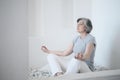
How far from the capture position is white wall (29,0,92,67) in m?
1.92

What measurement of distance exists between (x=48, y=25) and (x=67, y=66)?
64cm

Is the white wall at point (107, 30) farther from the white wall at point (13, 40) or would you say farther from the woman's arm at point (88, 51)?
the white wall at point (13, 40)

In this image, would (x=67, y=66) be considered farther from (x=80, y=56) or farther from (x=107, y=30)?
(x=107, y=30)

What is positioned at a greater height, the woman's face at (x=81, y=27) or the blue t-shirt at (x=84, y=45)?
the woman's face at (x=81, y=27)

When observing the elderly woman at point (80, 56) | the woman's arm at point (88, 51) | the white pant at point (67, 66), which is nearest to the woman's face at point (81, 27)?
the elderly woman at point (80, 56)

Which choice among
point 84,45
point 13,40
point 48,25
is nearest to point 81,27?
point 84,45

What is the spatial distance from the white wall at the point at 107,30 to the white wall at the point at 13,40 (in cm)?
67

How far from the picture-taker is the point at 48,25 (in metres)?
1.96

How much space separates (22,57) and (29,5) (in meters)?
0.50

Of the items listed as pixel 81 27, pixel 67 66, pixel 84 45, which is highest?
pixel 81 27

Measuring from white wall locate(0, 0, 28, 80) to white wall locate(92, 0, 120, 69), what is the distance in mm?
666

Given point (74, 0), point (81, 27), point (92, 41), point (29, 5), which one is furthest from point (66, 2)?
point (92, 41)

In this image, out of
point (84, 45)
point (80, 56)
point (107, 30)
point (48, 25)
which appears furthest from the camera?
point (48, 25)

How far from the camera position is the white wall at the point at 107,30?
1.72 meters
